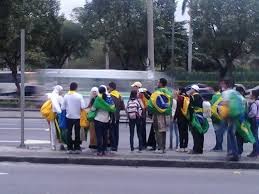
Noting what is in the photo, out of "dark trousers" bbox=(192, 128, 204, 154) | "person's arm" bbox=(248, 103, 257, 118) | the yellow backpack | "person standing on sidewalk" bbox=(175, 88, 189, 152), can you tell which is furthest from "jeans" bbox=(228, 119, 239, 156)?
the yellow backpack

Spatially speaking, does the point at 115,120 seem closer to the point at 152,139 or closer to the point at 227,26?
the point at 152,139

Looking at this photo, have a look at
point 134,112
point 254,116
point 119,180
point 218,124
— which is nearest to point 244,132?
point 254,116

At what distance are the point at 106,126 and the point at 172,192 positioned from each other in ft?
13.6

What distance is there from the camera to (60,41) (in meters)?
53.5

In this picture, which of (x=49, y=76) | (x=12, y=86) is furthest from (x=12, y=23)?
(x=12, y=86)

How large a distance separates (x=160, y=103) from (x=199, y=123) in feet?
3.29

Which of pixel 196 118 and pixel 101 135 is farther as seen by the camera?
pixel 196 118

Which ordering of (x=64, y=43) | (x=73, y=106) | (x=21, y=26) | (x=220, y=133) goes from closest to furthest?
1. (x=73, y=106)
2. (x=220, y=133)
3. (x=21, y=26)
4. (x=64, y=43)

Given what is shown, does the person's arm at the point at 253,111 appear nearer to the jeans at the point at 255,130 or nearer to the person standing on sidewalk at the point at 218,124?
the jeans at the point at 255,130

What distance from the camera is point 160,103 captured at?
1366 cm

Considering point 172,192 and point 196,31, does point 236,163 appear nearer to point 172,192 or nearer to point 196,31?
point 172,192

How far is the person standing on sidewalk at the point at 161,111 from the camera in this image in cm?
1366

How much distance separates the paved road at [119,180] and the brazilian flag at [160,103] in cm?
165

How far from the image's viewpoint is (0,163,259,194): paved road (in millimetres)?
9781
